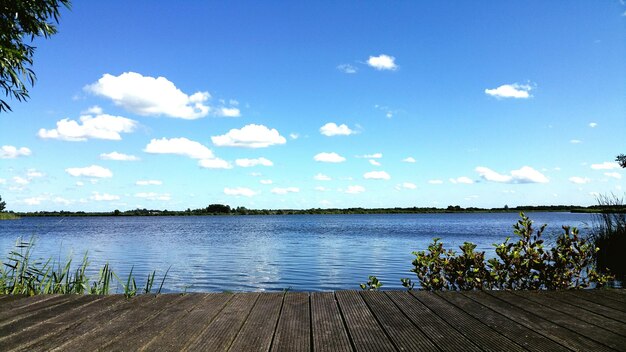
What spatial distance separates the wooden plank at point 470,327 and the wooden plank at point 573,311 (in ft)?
2.91

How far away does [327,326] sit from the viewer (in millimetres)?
3217

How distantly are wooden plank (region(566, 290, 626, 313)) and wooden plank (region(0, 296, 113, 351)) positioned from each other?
15.1 feet

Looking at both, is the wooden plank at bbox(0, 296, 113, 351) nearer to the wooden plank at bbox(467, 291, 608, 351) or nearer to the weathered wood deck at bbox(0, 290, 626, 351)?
the weathered wood deck at bbox(0, 290, 626, 351)

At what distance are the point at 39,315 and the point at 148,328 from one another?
120 centimetres

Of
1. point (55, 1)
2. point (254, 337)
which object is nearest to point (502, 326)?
point (254, 337)

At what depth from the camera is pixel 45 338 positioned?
303 centimetres

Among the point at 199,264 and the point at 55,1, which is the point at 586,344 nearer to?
the point at 55,1

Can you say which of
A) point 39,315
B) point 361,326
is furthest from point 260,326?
point 39,315

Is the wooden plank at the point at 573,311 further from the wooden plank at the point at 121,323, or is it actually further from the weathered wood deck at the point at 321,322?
the wooden plank at the point at 121,323

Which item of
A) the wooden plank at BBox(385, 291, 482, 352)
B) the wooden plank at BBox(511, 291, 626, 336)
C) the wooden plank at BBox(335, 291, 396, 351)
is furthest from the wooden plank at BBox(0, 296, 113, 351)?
the wooden plank at BBox(511, 291, 626, 336)

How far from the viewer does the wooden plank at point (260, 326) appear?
2793mm

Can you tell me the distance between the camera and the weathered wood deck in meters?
2.84

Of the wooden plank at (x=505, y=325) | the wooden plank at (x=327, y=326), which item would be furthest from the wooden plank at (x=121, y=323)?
the wooden plank at (x=505, y=325)

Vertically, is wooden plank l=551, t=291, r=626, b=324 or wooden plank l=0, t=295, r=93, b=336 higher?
wooden plank l=0, t=295, r=93, b=336
